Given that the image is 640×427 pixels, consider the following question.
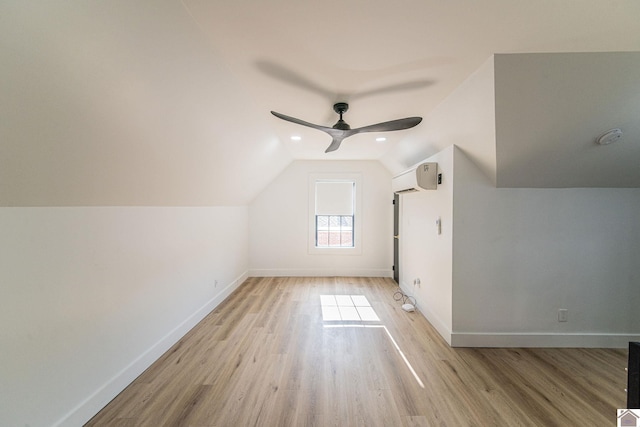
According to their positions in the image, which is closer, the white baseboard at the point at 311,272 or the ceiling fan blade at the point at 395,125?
the ceiling fan blade at the point at 395,125

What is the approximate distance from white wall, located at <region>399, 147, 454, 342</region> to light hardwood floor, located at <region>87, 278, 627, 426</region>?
13.8 inches

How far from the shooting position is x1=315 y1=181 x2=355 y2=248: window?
5.02 meters

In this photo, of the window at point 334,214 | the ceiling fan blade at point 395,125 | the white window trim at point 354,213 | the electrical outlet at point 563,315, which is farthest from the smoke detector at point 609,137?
the window at point 334,214

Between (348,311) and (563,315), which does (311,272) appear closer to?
(348,311)

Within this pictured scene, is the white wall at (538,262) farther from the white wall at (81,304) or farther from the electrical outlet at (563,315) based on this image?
the white wall at (81,304)

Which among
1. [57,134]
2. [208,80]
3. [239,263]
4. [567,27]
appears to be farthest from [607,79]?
[239,263]

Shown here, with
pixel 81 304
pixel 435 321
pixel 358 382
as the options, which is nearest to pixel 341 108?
pixel 358 382

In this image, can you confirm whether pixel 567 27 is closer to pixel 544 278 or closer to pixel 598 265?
pixel 544 278

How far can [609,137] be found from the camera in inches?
77.5

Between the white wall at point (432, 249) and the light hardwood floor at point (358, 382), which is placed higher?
the white wall at point (432, 249)

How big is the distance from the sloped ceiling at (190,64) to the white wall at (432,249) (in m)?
0.74

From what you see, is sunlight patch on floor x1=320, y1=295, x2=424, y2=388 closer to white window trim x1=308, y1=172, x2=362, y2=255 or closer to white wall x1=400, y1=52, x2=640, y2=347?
white wall x1=400, y1=52, x2=640, y2=347

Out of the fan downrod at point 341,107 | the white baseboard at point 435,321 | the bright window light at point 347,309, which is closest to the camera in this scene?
the fan downrod at point 341,107

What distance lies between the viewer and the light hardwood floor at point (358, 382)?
1630 mm
